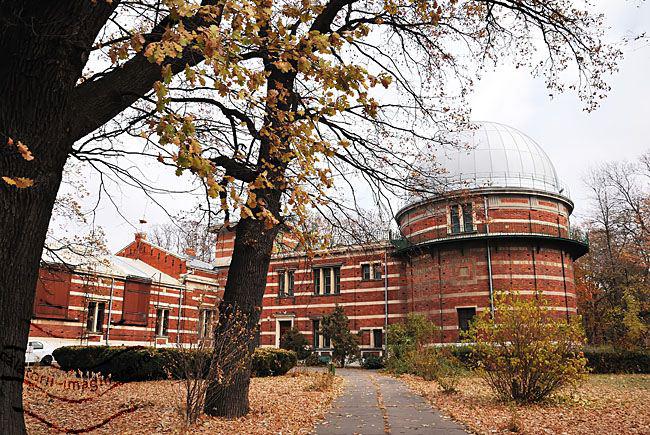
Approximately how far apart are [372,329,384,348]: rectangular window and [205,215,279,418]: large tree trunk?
2384cm

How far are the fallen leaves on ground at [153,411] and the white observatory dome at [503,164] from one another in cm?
1837

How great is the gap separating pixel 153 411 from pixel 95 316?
19.7 meters

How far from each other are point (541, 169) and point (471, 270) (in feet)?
25.5

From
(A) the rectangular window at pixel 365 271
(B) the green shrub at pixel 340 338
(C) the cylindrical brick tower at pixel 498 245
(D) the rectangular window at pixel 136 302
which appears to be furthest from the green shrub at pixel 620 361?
(D) the rectangular window at pixel 136 302

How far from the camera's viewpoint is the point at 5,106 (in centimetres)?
443

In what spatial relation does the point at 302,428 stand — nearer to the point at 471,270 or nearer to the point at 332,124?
the point at 332,124

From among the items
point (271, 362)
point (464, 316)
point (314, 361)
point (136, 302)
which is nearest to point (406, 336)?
point (464, 316)

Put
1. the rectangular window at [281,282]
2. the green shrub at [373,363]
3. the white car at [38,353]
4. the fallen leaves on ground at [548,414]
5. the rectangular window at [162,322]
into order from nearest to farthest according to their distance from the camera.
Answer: the fallen leaves on ground at [548,414]
the white car at [38,353]
the green shrub at [373,363]
the rectangular window at [162,322]
the rectangular window at [281,282]

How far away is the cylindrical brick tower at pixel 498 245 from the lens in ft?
87.2

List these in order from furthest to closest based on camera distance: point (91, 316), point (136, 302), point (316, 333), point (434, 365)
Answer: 1. point (316, 333)
2. point (136, 302)
3. point (91, 316)
4. point (434, 365)

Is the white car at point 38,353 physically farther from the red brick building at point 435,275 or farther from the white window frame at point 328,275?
the white window frame at point 328,275

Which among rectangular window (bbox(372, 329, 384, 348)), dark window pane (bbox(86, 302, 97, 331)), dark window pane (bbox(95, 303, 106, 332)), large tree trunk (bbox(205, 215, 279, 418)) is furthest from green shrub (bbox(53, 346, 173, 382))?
rectangular window (bbox(372, 329, 384, 348))

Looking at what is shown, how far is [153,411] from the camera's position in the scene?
919cm

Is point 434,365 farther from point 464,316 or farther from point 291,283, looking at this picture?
point 291,283
